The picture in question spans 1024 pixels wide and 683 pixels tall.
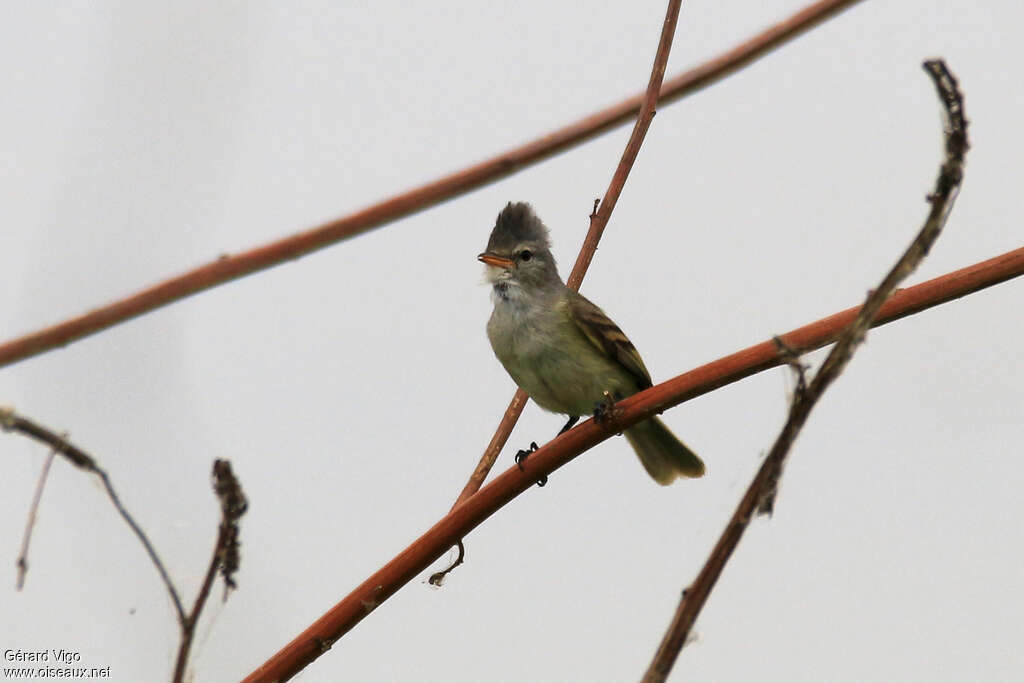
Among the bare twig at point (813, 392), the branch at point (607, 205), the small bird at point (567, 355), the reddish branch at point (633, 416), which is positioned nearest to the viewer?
the bare twig at point (813, 392)

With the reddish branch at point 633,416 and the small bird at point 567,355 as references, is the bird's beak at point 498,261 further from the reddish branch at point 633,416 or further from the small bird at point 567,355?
the reddish branch at point 633,416

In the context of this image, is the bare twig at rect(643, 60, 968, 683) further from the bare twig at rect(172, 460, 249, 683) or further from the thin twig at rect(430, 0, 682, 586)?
the thin twig at rect(430, 0, 682, 586)

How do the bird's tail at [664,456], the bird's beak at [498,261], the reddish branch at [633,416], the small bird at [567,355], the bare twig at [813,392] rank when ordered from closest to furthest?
the bare twig at [813,392] → the reddish branch at [633,416] → the small bird at [567,355] → the bird's tail at [664,456] → the bird's beak at [498,261]

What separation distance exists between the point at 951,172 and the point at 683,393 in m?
0.65

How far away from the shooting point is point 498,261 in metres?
4.73

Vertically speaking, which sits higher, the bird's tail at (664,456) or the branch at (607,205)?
the bird's tail at (664,456)

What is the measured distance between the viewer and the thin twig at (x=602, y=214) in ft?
6.67

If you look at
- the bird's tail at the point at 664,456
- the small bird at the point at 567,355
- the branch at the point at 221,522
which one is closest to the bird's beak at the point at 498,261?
the small bird at the point at 567,355

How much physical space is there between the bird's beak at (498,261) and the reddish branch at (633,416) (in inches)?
115

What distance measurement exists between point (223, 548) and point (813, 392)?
24.7 inches

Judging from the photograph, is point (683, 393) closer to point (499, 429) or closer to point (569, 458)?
point (569, 458)

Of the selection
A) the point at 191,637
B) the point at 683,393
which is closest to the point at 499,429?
the point at 683,393

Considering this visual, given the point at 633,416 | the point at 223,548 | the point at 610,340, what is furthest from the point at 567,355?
the point at 223,548

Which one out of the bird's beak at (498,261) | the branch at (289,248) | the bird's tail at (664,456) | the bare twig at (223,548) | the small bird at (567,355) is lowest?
the bare twig at (223,548)
